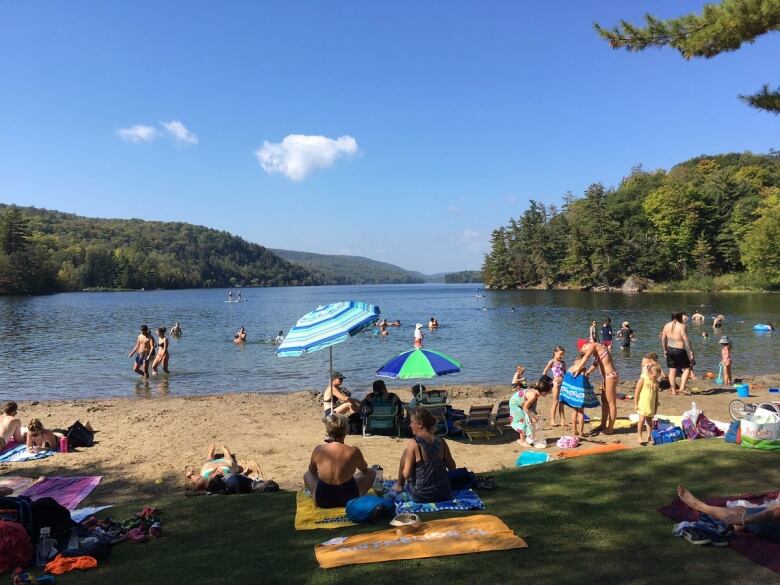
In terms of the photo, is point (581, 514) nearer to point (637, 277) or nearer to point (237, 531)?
point (237, 531)

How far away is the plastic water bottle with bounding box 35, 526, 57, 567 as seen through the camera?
4824mm

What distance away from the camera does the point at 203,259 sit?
190750 mm

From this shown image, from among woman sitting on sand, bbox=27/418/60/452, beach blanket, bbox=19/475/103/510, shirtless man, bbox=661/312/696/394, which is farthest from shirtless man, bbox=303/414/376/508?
shirtless man, bbox=661/312/696/394

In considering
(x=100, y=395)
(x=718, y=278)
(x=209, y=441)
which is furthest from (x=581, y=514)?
(x=718, y=278)

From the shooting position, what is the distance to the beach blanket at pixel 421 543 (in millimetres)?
4473

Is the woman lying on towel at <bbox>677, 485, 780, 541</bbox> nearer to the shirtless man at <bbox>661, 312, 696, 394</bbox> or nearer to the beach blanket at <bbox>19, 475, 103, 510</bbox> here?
the beach blanket at <bbox>19, 475, 103, 510</bbox>

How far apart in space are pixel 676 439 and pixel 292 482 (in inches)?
248

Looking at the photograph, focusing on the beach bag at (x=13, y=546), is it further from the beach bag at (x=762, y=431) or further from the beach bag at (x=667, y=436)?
the beach bag at (x=667, y=436)

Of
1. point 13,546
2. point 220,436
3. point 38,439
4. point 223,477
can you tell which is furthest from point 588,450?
point 38,439

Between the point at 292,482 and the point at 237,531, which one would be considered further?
→ the point at 292,482

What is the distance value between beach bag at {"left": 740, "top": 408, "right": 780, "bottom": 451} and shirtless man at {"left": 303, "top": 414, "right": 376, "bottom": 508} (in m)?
5.08

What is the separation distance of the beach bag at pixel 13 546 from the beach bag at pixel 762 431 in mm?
8220

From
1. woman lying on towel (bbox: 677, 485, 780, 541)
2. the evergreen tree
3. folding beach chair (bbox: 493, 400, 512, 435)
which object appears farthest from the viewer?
folding beach chair (bbox: 493, 400, 512, 435)

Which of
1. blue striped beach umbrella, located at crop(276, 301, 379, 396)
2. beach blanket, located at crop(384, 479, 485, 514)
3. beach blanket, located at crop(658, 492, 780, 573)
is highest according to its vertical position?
blue striped beach umbrella, located at crop(276, 301, 379, 396)
